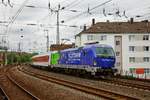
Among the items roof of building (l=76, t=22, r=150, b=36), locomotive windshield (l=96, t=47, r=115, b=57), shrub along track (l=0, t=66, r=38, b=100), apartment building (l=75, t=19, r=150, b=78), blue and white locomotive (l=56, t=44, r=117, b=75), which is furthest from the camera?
roof of building (l=76, t=22, r=150, b=36)

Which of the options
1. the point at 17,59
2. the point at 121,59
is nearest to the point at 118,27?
the point at 121,59

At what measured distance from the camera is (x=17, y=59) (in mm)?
136875

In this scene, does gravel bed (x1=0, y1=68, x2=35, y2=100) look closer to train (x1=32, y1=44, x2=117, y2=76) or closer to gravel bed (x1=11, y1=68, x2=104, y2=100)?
gravel bed (x1=11, y1=68, x2=104, y2=100)

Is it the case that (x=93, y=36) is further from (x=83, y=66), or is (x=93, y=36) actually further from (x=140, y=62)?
(x=83, y=66)

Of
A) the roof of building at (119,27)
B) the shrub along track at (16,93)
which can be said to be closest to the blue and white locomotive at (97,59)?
the shrub along track at (16,93)

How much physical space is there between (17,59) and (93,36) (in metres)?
70.2

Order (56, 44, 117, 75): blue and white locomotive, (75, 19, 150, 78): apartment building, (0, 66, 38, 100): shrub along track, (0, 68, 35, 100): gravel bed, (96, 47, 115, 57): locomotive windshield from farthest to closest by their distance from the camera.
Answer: (75, 19, 150, 78): apartment building < (96, 47, 115, 57): locomotive windshield < (56, 44, 117, 75): blue and white locomotive < (0, 68, 35, 100): gravel bed < (0, 66, 38, 100): shrub along track

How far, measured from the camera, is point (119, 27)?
239ft

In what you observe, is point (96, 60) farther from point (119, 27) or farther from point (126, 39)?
point (119, 27)

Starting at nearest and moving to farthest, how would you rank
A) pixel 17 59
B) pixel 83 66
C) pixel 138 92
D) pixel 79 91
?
pixel 138 92 < pixel 79 91 < pixel 83 66 < pixel 17 59

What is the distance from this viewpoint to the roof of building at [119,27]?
71.5m

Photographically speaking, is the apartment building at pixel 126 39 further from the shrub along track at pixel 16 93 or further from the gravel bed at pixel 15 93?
the gravel bed at pixel 15 93

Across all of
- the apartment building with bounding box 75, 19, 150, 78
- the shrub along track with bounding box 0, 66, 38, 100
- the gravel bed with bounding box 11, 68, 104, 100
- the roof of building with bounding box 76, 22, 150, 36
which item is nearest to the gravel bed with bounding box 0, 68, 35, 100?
A: the shrub along track with bounding box 0, 66, 38, 100

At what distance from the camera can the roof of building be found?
71.5 meters
